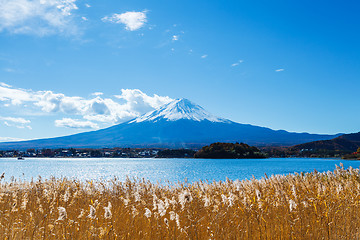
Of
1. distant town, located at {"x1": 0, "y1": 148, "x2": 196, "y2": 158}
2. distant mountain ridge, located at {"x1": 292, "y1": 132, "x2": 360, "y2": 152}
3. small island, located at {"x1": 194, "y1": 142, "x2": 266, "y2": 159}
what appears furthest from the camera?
distant town, located at {"x1": 0, "y1": 148, "x2": 196, "y2": 158}

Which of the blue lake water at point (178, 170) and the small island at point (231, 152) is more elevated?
the small island at point (231, 152)

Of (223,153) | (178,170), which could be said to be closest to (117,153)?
(223,153)

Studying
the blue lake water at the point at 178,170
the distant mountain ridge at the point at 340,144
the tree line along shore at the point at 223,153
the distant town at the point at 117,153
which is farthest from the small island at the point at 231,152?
the distant mountain ridge at the point at 340,144

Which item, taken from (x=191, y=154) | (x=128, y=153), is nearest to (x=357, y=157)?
(x=191, y=154)

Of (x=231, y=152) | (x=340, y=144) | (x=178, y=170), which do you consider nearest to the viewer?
(x=178, y=170)

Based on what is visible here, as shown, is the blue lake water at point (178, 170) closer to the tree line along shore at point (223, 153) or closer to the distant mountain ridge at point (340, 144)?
the tree line along shore at point (223, 153)

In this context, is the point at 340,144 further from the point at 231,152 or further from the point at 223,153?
the point at 223,153

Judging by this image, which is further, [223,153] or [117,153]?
[117,153]

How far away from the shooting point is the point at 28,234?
16.5 ft

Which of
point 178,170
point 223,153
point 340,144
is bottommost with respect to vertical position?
point 178,170

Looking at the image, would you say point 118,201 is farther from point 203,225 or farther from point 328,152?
point 328,152

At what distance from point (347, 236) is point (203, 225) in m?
2.30

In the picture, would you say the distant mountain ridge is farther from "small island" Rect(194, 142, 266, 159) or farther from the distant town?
the distant town

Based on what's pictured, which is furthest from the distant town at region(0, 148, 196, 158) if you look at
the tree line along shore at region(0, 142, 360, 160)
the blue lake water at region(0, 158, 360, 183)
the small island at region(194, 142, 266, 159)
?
the blue lake water at region(0, 158, 360, 183)
